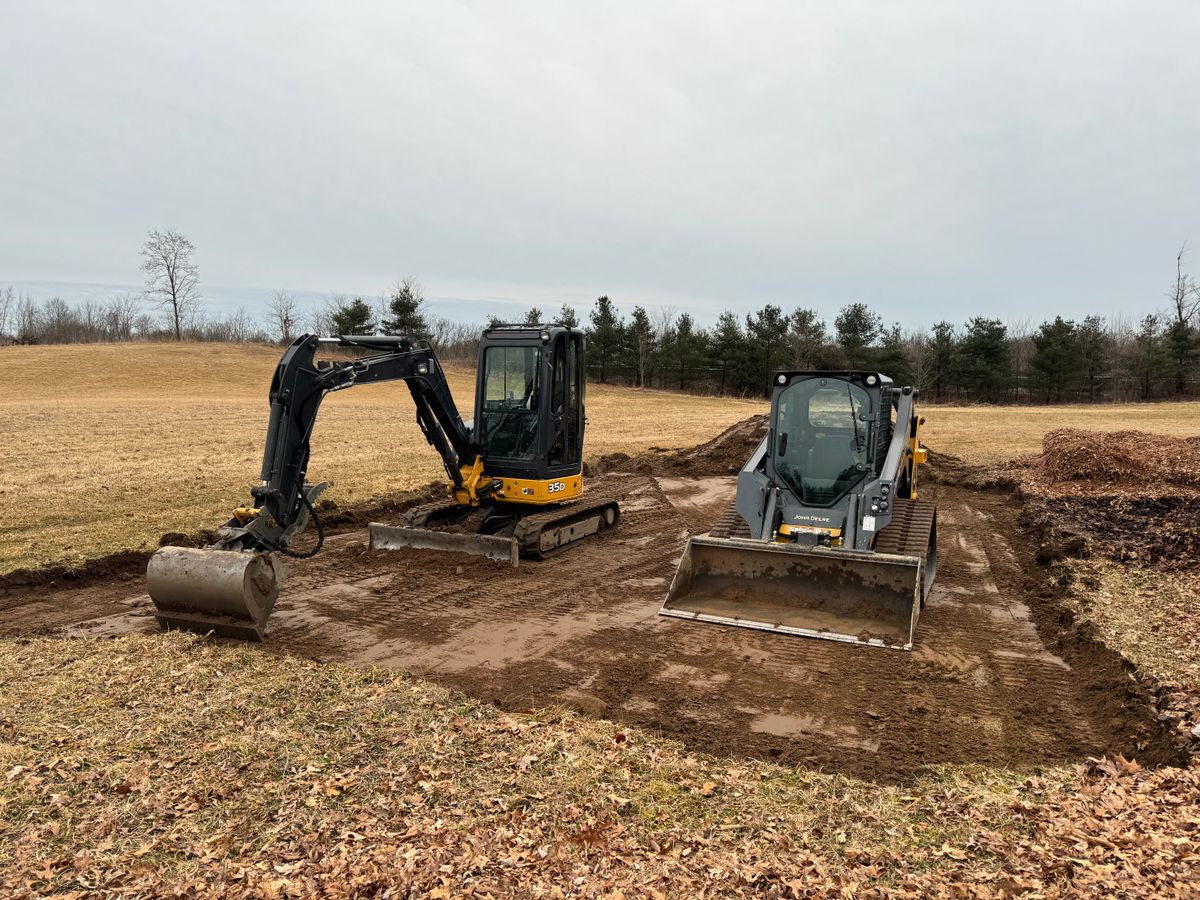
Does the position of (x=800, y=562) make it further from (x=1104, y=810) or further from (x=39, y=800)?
(x=39, y=800)

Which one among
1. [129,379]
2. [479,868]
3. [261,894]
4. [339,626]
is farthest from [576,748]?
[129,379]

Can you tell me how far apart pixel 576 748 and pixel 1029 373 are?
2078 inches

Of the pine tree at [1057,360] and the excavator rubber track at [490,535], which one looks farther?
the pine tree at [1057,360]

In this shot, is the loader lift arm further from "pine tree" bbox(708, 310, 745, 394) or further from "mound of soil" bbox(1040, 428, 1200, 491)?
"pine tree" bbox(708, 310, 745, 394)

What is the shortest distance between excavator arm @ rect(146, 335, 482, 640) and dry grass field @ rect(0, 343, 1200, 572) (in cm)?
350

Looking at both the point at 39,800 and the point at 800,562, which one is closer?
the point at 39,800

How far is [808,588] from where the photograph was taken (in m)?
7.46

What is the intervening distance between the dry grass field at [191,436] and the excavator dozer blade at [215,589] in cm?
341

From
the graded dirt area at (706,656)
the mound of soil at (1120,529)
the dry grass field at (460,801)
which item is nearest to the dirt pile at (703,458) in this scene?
the mound of soil at (1120,529)

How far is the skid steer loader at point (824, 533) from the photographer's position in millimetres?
7121

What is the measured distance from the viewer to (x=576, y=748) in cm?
484

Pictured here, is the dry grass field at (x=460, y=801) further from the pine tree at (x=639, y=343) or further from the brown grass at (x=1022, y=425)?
the pine tree at (x=639, y=343)

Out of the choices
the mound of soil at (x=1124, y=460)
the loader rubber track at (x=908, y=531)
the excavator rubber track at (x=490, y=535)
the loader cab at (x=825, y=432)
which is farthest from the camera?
the mound of soil at (x=1124, y=460)

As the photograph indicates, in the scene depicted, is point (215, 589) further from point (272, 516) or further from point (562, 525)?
point (562, 525)
